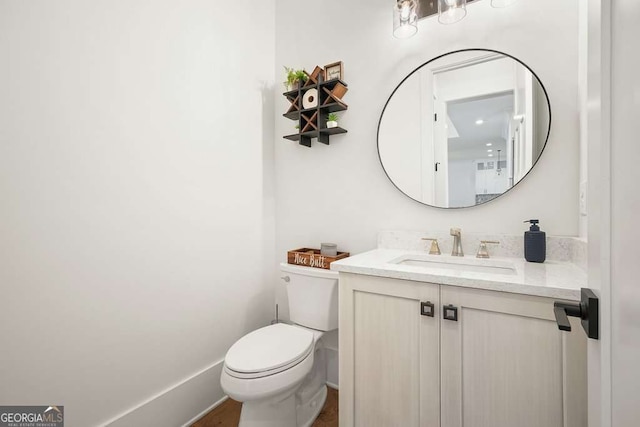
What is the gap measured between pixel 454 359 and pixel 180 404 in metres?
1.34

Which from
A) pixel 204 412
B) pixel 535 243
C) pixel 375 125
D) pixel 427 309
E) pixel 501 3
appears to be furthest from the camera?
pixel 375 125

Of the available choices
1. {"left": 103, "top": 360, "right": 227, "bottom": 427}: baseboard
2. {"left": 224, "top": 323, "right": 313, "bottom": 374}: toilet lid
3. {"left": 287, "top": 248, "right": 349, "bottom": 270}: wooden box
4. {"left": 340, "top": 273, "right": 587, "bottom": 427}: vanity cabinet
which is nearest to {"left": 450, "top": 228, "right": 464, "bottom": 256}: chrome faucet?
{"left": 340, "top": 273, "right": 587, "bottom": 427}: vanity cabinet

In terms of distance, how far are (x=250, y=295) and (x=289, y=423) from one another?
30.6 inches

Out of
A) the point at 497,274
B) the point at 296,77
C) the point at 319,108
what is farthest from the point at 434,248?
the point at 296,77

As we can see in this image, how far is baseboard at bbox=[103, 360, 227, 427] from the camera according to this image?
1212 mm

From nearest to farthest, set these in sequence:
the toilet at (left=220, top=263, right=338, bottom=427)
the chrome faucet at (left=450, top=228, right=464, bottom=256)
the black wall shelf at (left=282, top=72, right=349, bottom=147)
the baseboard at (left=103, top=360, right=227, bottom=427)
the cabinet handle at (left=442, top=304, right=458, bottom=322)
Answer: the cabinet handle at (left=442, top=304, right=458, bottom=322), the toilet at (left=220, top=263, right=338, bottom=427), the baseboard at (left=103, top=360, right=227, bottom=427), the chrome faucet at (left=450, top=228, right=464, bottom=256), the black wall shelf at (left=282, top=72, right=349, bottom=147)

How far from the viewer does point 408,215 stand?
1508mm

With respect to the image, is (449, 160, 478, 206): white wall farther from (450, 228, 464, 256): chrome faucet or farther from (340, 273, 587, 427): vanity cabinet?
(340, 273, 587, 427): vanity cabinet

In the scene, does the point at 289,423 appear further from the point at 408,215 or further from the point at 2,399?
the point at 408,215

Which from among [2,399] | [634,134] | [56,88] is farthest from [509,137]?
[2,399]

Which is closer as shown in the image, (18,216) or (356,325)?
(18,216)

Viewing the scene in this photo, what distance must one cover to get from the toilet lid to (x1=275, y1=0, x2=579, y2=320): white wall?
1.92 ft

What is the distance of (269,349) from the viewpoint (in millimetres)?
1237

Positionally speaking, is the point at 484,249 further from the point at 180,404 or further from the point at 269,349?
the point at 180,404
